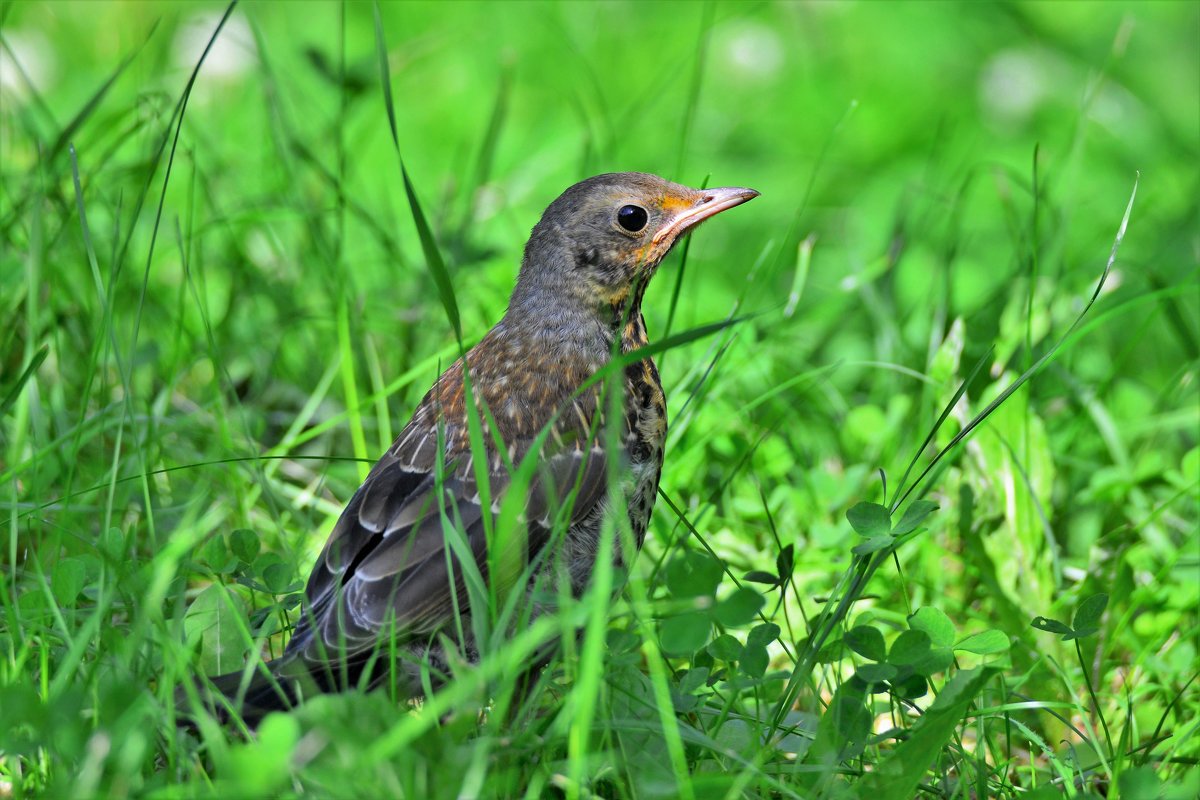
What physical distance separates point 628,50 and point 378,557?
16.8 feet

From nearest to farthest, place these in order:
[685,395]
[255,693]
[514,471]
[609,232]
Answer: [255,693], [514,471], [609,232], [685,395]

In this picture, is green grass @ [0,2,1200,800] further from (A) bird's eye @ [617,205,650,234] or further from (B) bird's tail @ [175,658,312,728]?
(A) bird's eye @ [617,205,650,234]

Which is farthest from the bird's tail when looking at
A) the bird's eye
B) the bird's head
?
the bird's eye

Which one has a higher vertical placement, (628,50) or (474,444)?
(628,50)

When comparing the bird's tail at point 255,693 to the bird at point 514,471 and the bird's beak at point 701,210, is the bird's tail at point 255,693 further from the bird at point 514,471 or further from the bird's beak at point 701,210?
the bird's beak at point 701,210

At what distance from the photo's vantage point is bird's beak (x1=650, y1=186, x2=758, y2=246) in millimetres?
3391

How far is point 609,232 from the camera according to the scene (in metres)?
3.35

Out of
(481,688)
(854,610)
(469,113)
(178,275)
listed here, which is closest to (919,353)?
(854,610)

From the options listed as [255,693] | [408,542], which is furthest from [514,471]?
[255,693]

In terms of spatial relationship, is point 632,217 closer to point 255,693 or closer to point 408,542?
point 408,542

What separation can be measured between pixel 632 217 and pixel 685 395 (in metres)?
0.89

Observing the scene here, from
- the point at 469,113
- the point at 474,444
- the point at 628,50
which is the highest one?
the point at 628,50

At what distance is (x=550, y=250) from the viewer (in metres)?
3.35

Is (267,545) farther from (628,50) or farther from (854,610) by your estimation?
(628,50)
